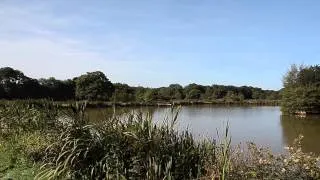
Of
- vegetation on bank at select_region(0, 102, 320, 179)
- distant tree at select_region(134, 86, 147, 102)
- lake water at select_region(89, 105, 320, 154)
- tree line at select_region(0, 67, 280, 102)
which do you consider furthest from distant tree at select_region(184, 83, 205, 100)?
vegetation on bank at select_region(0, 102, 320, 179)

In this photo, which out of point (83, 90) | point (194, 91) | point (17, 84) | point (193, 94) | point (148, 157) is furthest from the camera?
point (194, 91)

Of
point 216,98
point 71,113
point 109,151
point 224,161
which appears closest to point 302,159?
point 224,161

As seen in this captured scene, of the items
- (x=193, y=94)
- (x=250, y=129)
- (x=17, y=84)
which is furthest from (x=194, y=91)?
(x=250, y=129)

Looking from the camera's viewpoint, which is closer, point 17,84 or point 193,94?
point 17,84

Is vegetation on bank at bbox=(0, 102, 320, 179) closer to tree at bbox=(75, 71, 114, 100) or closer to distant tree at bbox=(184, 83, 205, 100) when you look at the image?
tree at bbox=(75, 71, 114, 100)

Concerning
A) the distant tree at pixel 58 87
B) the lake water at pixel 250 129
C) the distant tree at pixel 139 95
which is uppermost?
the distant tree at pixel 58 87

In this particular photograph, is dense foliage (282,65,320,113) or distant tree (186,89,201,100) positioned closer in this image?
dense foliage (282,65,320,113)

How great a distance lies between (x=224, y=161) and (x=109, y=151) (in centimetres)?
177

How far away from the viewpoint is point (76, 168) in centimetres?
718

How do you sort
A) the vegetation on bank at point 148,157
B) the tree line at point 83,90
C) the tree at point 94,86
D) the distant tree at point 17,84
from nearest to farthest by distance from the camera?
the vegetation on bank at point 148,157
the tree at point 94,86
the tree line at point 83,90
the distant tree at point 17,84

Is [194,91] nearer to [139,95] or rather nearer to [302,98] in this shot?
[302,98]

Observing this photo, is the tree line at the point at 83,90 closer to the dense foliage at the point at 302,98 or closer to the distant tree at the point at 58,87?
the distant tree at the point at 58,87

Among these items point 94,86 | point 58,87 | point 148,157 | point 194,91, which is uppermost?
point 194,91

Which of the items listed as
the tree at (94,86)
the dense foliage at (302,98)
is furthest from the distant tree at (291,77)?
the tree at (94,86)
